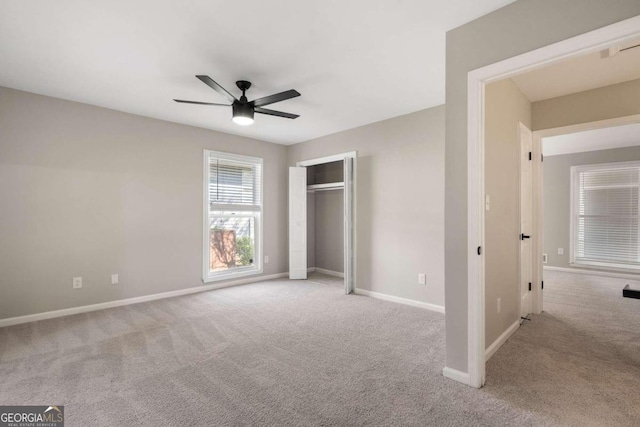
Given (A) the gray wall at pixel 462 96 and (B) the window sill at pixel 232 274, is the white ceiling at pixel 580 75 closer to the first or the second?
(A) the gray wall at pixel 462 96

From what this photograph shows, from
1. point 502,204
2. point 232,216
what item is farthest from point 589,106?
point 232,216

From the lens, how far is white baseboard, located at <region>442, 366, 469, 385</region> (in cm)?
211

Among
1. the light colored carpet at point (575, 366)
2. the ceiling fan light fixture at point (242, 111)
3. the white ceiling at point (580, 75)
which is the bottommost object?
the light colored carpet at point (575, 366)

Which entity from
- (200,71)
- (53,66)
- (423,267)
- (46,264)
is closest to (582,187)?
(423,267)

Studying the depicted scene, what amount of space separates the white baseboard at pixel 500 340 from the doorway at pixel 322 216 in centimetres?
216

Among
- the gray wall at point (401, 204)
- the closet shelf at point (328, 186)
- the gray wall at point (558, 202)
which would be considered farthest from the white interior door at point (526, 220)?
the gray wall at point (558, 202)

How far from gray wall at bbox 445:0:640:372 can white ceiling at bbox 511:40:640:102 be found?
2.78 ft

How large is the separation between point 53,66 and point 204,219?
254 centimetres

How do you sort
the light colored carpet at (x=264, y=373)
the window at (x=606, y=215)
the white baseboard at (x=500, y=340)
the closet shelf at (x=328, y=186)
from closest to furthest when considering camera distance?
the light colored carpet at (x=264, y=373)
the white baseboard at (x=500, y=340)
the closet shelf at (x=328, y=186)
the window at (x=606, y=215)

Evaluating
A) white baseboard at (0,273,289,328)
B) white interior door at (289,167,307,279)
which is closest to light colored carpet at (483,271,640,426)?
white interior door at (289,167,307,279)

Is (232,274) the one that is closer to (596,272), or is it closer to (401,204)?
(401,204)

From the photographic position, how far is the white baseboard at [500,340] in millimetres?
2501

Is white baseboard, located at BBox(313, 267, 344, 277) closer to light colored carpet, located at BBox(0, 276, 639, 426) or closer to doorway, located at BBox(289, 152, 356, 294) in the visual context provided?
doorway, located at BBox(289, 152, 356, 294)

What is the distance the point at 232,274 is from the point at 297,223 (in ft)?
4.83
